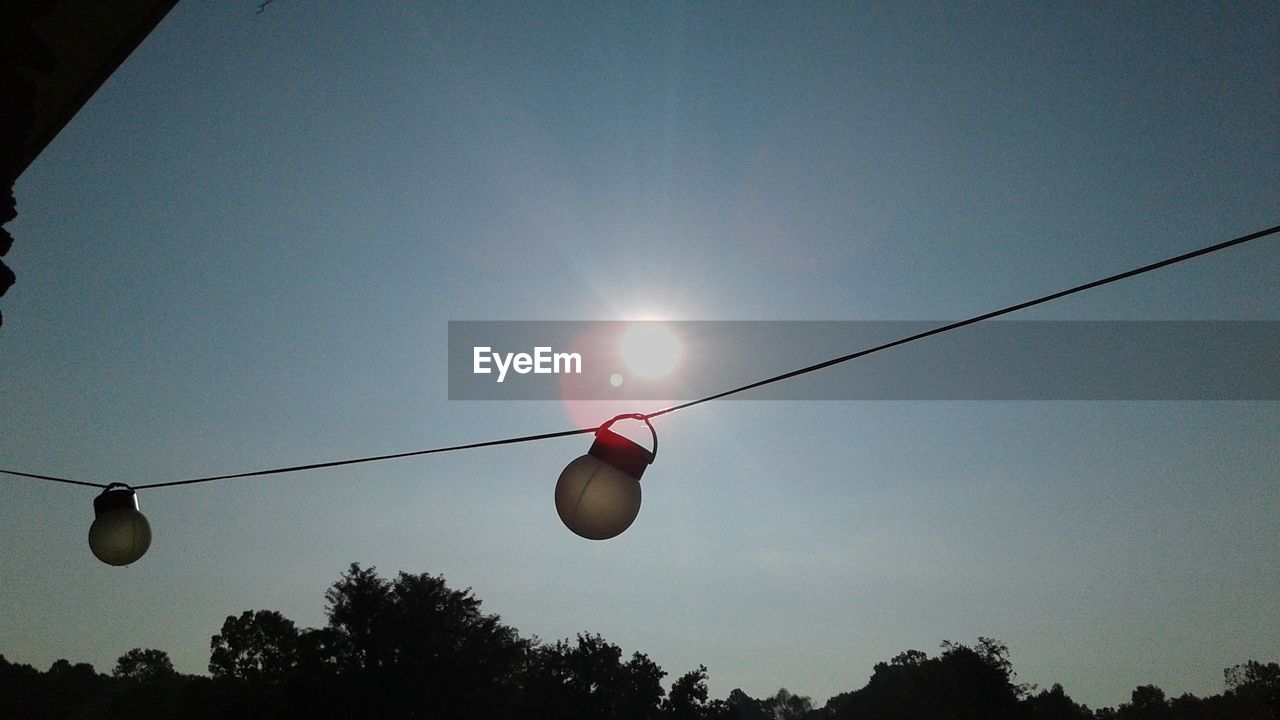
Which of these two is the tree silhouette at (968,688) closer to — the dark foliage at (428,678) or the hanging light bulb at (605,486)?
the dark foliage at (428,678)

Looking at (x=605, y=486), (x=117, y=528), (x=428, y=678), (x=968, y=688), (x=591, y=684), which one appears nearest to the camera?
(x=605, y=486)

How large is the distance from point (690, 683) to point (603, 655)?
6393 millimetres

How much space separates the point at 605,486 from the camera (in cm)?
309

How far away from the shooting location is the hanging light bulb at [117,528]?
4.22 meters

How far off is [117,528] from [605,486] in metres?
3.07

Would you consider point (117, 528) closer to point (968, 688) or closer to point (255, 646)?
point (255, 646)

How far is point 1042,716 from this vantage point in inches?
2911

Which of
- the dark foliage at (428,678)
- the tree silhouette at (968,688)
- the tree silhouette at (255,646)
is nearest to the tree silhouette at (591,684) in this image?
the dark foliage at (428,678)

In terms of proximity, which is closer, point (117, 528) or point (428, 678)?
point (117, 528)

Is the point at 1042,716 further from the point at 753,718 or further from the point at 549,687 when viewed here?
the point at 753,718

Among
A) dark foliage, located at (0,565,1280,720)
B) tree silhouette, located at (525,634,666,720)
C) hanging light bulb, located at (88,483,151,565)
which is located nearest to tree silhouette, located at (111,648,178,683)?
dark foliage, located at (0,565,1280,720)

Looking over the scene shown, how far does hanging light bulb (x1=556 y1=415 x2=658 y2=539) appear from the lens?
3094mm

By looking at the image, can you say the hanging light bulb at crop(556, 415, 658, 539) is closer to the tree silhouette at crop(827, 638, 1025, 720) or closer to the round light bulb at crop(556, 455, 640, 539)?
the round light bulb at crop(556, 455, 640, 539)

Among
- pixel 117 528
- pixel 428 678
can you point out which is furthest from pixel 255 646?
pixel 117 528
